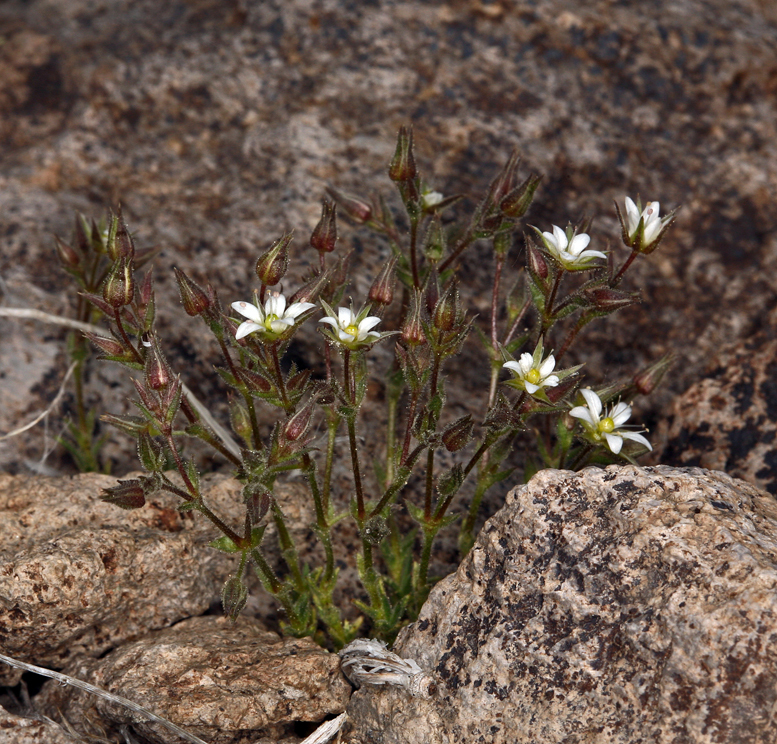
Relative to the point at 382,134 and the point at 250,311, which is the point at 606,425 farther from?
the point at 382,134

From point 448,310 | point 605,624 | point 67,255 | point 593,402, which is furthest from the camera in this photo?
point 67,255

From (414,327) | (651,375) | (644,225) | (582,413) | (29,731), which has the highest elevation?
(644,225)

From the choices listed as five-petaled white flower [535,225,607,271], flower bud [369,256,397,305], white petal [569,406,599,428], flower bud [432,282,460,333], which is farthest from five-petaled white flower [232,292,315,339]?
white petal [569,406,599,428]

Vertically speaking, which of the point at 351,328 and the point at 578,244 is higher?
the point at 578,244

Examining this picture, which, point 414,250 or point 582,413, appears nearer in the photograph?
point 582,413

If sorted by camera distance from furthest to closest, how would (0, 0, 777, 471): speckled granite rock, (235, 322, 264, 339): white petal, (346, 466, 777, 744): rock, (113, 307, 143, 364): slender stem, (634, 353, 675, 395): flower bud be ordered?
(0, 0, 777, 471): speckled granite rock
(634, 353, 675, 395): flower bud
(113, 307, 143, 364): slender stem
(235, 322, 264, 339): white petal
(346, 466, 777, 744): rock

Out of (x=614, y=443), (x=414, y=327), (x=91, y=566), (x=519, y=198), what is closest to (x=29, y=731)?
(x=91, y=566)

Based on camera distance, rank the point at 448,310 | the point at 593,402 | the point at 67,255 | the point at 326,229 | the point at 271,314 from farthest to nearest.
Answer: the point at 67,255
the point at 326,229
the point at 593,402
the point at 448,310
the point at 271,314

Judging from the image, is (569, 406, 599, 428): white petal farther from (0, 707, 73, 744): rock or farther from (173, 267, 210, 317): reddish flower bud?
(0, 707, 73, 744): rock
